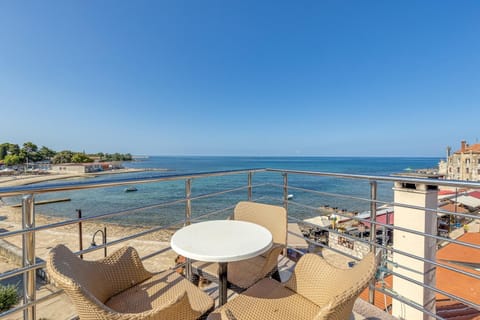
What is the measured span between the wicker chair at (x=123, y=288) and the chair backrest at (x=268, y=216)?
859 mm

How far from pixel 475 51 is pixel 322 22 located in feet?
25.4

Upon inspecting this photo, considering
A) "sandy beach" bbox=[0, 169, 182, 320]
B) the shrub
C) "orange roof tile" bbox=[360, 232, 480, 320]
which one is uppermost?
"orange roof tile" bbox=[360, 232, 480, 320]

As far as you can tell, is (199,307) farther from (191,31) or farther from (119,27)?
(191,31)

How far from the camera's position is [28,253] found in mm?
1128

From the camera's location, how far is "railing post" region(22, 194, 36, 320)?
1.09 m

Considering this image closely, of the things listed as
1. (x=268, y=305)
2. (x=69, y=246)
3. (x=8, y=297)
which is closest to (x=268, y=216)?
(x=268, y=305)

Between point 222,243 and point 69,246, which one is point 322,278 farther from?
point 69,246

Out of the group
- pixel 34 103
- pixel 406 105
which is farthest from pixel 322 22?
pixel 406 105

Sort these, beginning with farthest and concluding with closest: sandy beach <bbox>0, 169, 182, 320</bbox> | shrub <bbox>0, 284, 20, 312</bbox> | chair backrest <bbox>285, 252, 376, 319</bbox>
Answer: sandy beach <bbox>0, 169, 182, 320</bbox>
shrub <bbox>0, 284, 20, 312</bbox>
chair backrest <bbox>285, 252, 376, 319</bbox>

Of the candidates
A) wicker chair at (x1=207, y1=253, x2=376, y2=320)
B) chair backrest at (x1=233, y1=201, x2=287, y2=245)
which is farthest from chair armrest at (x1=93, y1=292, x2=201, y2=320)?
chair backrest at (x1=233, y1=201, x2=287, y2=245)

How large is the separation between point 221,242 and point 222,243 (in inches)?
0.7

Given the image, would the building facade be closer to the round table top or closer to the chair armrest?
the round table top

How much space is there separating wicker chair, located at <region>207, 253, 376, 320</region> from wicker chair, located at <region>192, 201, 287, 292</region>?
132mm

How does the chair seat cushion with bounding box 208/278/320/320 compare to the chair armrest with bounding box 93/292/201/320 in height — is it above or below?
below
